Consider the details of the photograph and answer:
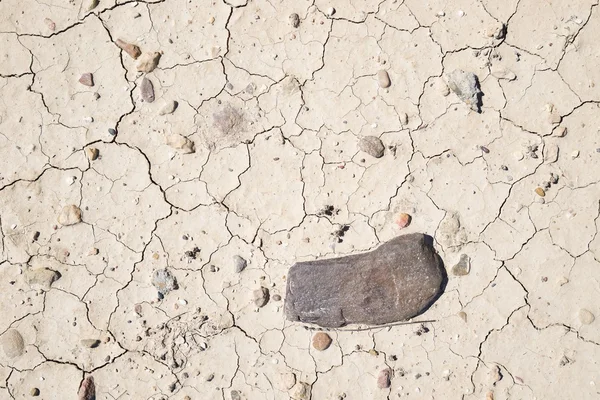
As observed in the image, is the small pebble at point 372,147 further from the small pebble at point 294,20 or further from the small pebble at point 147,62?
the small pebble at point 147,62

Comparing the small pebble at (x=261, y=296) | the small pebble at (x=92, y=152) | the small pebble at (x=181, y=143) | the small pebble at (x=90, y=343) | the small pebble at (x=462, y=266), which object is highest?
the small pebble at (x=181, y=143)

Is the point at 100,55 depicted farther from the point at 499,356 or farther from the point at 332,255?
the point at 499,356

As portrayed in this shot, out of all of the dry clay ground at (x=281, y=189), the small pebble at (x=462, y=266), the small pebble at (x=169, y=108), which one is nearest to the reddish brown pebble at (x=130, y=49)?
the dry clay ground at (x=281, y=189)

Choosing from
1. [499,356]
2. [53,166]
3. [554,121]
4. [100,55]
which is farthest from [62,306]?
[554,121]

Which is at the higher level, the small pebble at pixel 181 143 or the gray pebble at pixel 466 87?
the gray pebble at pixel 466 87

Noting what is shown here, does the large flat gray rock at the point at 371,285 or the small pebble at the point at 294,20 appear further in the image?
the small pebble at the point at 294,20

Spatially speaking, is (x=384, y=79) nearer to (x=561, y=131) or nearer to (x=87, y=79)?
(x=561, y=131)
